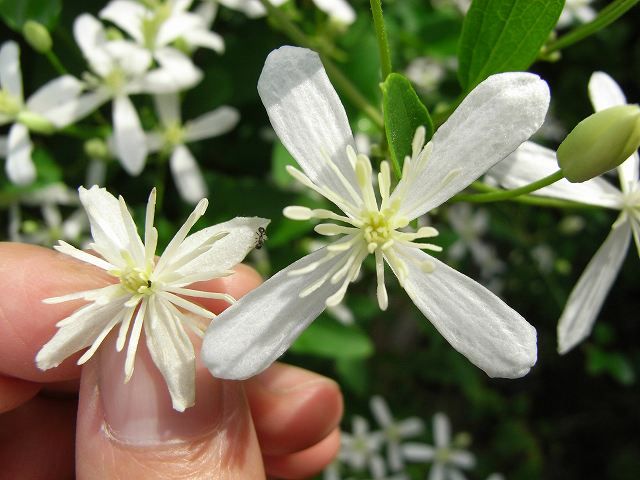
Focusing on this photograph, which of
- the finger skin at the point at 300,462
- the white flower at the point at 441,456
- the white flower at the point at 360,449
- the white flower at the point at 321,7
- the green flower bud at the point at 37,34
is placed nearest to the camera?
the green flower bud at the point at 37,34

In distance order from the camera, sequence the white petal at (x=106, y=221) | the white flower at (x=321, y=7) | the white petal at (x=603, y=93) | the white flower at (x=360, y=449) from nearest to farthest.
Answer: the white petal at (x=106, y=221) < the white petal at (x=603, y=93) < the white flower at (x=321, y=7) < the white flower at (x=360, y=449)

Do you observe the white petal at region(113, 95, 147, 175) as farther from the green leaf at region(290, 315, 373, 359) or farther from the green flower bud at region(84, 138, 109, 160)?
the green leaf at region(290, 315, 373, 359)

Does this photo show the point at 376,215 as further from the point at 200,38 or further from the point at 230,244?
the point at 200,38

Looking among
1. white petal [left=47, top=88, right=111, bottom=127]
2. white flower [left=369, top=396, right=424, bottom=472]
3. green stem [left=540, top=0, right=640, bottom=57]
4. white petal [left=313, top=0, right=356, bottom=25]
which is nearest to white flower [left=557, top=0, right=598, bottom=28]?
white petal [left=313, top=0, right=356, bottom=25]

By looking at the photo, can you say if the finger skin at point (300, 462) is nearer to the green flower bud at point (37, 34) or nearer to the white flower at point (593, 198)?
the white flower at point (593, 198)

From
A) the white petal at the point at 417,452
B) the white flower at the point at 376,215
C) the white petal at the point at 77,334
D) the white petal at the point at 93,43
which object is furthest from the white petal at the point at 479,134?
the white petal at the point at 417,452

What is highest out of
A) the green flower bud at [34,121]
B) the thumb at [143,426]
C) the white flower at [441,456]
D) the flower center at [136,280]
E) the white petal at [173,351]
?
Result: the flower center at [136,280]

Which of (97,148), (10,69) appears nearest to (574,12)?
(97,148)
